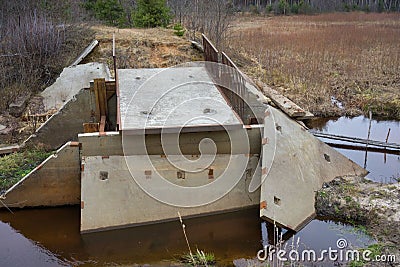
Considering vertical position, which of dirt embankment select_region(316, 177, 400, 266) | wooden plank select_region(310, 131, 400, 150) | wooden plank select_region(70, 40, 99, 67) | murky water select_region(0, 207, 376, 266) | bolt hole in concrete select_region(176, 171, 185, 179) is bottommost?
murky water select_region(0, 207, 376, 266)

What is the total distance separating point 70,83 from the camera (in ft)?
31.3

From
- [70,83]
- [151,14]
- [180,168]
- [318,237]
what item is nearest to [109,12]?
[151,14]

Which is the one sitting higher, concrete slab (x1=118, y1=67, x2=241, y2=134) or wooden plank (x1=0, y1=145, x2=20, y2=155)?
concrete slab (x1=118, y1=67, x2=241, y2=134)

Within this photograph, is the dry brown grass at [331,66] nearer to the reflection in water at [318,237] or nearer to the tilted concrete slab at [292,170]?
the tilted concrete slab at [292,170]

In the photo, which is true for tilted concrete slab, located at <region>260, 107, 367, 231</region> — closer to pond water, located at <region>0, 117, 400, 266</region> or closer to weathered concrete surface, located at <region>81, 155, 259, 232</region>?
pond water, located at <region>0, 117, 400, 266</region>

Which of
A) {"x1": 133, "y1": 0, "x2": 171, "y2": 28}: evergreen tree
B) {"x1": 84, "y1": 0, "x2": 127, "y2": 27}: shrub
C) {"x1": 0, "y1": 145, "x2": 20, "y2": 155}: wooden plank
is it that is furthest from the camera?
{"x1": 84, "y1": 0, "x2": 127, "y2": 27}: shrub

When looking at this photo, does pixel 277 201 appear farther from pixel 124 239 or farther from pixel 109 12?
pixel 109 12

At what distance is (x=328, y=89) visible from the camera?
11195 mm

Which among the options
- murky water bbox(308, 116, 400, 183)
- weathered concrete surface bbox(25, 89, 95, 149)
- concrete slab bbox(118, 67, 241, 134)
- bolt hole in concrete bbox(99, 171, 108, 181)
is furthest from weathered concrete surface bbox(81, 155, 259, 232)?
murky water bbox(308, 116, 400, 183)

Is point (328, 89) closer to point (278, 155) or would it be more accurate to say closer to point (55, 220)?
point (278, 155)

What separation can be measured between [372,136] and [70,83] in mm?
6708

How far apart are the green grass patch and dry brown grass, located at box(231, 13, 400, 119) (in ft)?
20.3

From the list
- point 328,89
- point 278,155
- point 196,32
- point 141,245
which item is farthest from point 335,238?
point 196,32

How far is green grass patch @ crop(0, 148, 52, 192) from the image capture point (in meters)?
6.40
